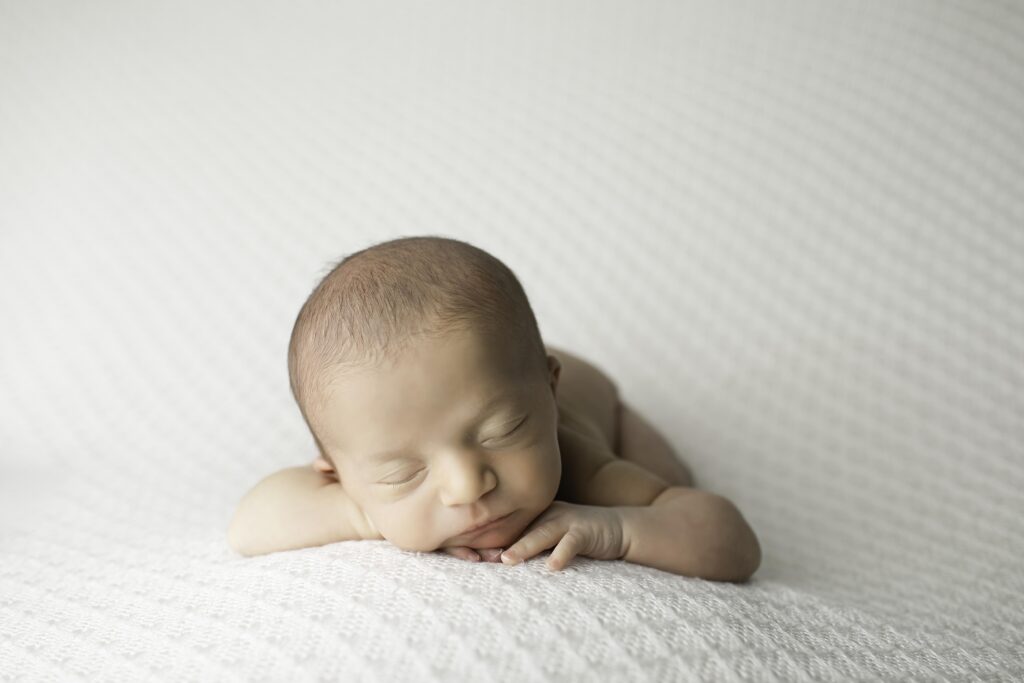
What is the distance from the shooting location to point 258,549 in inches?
41.1

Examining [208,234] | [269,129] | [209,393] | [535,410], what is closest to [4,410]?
[209,393]

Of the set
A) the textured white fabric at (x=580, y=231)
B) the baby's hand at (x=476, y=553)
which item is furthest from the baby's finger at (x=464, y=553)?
the textured white fabric at (x=580, y=231)

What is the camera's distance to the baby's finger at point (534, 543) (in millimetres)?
894

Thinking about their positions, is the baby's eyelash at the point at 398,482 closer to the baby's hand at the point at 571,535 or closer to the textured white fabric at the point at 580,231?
the baby's hand at the point at 571,535

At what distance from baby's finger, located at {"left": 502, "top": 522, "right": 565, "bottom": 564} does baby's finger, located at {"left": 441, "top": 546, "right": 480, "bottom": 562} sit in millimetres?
39

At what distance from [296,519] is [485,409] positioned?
285 millimetres

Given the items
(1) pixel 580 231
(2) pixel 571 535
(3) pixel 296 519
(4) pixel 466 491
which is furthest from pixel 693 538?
(1) pixel 580 231

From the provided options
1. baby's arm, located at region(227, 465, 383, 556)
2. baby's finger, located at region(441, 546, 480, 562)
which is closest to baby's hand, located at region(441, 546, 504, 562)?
baby's finger, located at region(441, 546, 480, 562)

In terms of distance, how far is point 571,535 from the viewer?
915 mm

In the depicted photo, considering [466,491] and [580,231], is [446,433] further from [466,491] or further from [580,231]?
[580,231]

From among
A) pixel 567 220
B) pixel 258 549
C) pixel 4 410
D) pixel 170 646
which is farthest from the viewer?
pixel 567 220

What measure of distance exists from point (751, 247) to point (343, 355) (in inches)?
37.3

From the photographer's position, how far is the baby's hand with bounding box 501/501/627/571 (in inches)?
35.2

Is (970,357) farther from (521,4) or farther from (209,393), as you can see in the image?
(209,393)
